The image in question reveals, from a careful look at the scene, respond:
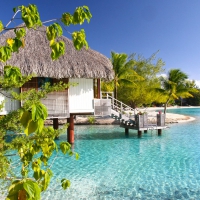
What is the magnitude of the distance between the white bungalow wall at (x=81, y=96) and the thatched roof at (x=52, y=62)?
1.86ft

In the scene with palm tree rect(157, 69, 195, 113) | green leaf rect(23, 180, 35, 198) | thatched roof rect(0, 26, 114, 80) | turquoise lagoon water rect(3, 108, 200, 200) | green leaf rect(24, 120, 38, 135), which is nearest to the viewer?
green leaf rect(23, 180, 35, 198)

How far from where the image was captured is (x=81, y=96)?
11.0 metres

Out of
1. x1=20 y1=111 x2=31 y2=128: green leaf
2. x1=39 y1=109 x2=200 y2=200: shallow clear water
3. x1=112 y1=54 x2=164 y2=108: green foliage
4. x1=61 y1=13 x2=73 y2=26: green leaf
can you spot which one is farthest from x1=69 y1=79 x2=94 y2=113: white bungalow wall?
x1=112 y1=54 x2=164 y2=108: green foliage

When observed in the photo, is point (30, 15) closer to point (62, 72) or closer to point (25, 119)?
point (25, 119)

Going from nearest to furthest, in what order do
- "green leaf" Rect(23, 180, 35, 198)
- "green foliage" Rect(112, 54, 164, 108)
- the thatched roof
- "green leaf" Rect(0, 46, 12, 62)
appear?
"green leaf" Rect(23, 180, 35, 198) < "green leaf" Rect(0, 46, 12, 62) < the thatched roof < "green foliage" Rect(112, 54, 164, 108)

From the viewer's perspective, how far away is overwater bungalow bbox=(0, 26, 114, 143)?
9.86m

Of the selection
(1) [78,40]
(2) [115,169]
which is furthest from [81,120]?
(1) [78,40]

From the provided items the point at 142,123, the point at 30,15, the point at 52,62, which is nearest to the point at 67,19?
the point at 30,15

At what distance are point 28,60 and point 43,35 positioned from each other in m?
2.12

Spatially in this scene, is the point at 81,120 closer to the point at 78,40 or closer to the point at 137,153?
the point at 137,153

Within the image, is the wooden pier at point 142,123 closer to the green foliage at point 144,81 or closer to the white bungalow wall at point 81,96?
the white bungalow wall at point 81,96

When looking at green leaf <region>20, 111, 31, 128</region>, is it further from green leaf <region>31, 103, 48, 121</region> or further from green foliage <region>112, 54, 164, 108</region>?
green foliage <region>112, 54, 164, 108</region>

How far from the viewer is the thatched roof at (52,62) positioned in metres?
9.82

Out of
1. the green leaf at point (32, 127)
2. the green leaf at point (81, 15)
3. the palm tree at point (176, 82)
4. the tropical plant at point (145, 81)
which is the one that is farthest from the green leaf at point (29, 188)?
the tropical plant at point (145, 81)
